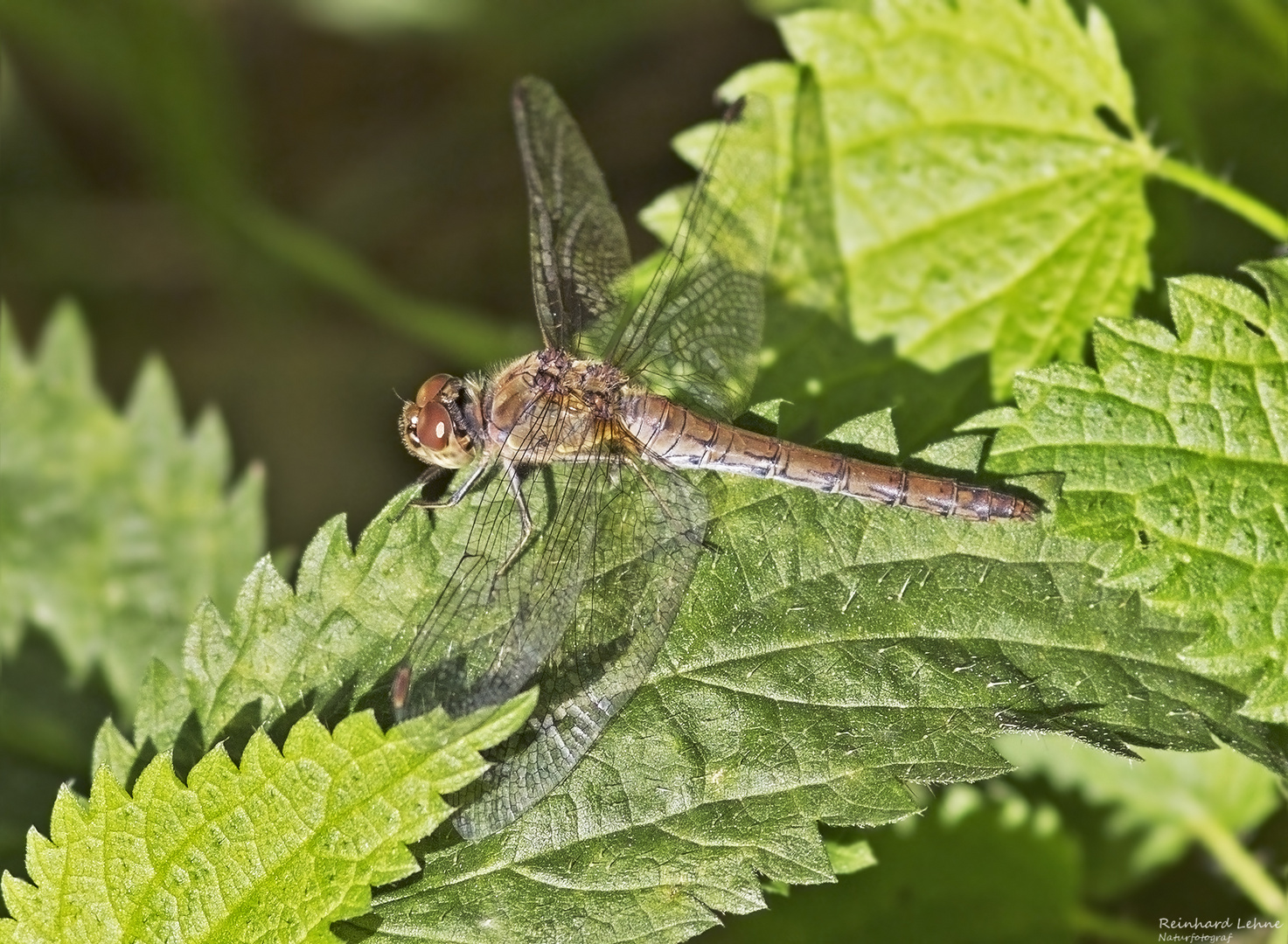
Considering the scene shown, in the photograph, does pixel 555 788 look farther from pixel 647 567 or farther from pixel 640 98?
pixel 640 98

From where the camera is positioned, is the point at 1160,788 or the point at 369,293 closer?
the point at 1160,788

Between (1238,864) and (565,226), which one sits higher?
(565,226)

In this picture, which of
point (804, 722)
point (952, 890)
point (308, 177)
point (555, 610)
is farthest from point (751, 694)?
point (308, 177)

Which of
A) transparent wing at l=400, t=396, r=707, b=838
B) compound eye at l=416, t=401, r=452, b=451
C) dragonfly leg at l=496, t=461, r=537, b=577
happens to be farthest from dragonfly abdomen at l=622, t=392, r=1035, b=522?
compound eye at l=416, t=401, r=452, b=451

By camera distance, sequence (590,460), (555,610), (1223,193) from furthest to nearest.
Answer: (1223,193), (590,460), (555,610)

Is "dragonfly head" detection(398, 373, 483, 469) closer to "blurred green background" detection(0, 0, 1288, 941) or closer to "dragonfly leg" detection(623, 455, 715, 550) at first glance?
"dragonfly leg" detection(623, 455, 715, 550)

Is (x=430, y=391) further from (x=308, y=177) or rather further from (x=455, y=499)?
(x=308, y=177)

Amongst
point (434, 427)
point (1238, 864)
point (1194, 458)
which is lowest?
point (1238, 864)
